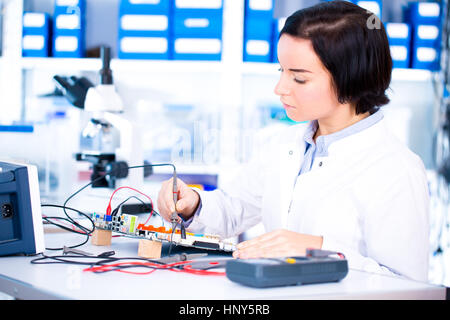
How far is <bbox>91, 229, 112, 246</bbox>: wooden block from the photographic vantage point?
128cm

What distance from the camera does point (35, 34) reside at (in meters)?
2.95

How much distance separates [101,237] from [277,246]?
443mm

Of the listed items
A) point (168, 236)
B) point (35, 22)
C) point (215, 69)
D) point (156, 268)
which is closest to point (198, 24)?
point (215, 69)

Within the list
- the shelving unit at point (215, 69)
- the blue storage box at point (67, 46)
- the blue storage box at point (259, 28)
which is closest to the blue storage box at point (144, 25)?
the shelving unit at point (215, 69)

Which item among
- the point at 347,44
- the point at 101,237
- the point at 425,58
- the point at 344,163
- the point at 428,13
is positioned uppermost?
the point at 428,13

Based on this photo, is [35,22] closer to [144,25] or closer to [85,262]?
[144,25]

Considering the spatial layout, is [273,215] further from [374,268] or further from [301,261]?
[301,261]

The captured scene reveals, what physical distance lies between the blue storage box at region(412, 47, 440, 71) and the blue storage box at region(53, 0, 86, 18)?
174 centimetres

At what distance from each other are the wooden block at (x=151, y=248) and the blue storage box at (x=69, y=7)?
6.97 ft

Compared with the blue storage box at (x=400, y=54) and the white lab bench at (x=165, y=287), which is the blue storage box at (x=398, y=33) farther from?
the white lab bench at (x=165, y=287)

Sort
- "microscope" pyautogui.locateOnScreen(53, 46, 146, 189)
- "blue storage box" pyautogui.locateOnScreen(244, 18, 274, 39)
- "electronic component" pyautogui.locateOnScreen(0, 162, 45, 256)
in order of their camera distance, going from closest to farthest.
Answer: "electronic component" pyautogui.locateOnScreen(0, 162, 45, 256) → "microscope" pyautogui.locateOnScreen(53, 46, 146, 189) → "blue storage box" pyautogui.locateOnScreen(244, 18, 274, 39)

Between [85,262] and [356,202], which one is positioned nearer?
[85,262]

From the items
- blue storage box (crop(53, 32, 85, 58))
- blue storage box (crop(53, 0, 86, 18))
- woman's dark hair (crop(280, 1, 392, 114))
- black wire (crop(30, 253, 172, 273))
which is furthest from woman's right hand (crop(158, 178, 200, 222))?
blue storage box (crop(53, 0, 86, 18))

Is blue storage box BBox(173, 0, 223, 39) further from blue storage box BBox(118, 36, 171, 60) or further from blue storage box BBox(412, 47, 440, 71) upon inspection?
blue storage box BBox(412, 47, 440, 71)
